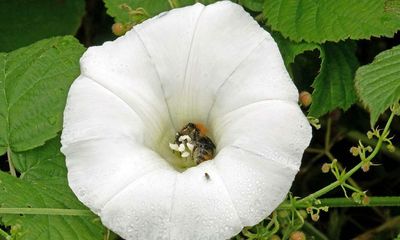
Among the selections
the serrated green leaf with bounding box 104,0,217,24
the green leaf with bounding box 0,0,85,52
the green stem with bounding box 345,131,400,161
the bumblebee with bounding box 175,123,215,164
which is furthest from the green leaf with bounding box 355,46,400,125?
the green leaf with bounding box 0,0,85,52

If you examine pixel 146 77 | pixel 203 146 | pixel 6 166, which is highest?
pixel 146 77

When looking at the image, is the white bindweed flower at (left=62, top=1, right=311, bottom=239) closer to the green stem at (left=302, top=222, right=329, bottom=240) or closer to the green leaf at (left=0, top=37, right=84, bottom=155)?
the green leaf at (left=0, top=37, right=84, bottom=155)

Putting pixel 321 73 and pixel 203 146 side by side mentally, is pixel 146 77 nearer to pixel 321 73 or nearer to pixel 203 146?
pixel 203 146

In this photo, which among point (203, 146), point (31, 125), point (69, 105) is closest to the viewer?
point (69, 105)

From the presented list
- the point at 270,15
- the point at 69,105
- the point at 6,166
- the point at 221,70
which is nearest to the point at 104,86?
the point at 69,105

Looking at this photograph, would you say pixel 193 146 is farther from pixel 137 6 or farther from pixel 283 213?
pixel 137 6

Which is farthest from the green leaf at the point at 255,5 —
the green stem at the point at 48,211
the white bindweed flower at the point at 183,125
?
the green stem at the point at 48,211

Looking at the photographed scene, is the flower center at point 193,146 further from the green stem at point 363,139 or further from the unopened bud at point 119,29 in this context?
the green stem at point 363,139
